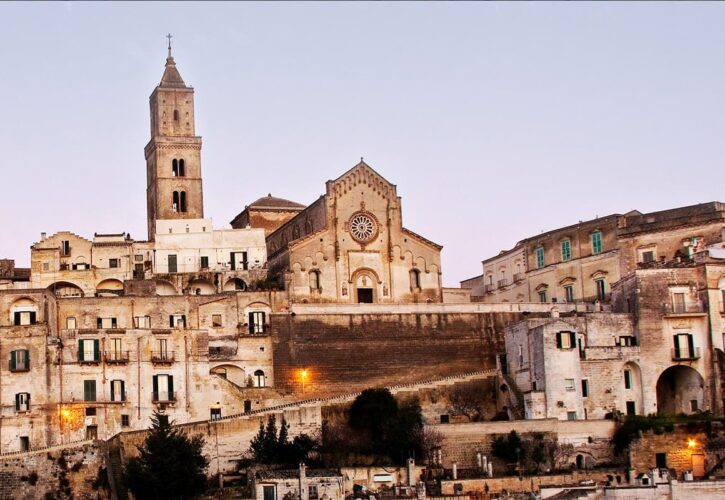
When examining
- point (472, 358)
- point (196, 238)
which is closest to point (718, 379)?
point (472, 358)

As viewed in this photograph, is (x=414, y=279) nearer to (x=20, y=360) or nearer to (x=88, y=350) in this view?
(x=88, y=350)

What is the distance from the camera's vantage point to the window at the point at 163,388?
230 feet

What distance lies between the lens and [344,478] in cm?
6266

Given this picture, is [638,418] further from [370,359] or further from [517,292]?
[517,292]

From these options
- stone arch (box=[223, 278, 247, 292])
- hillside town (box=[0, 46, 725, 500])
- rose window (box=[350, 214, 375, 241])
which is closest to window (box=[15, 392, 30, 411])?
hillside town (box=[0, 46, 725, 500])

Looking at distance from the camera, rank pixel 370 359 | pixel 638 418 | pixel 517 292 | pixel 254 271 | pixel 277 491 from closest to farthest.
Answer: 1. pixel 277 491
2. pixel 638 418
3. pixel 370 359
4. pixel 254 271
5. pixel 517 292

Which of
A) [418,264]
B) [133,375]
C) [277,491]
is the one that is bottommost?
[277,491]

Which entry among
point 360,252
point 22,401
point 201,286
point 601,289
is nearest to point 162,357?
point 22,401

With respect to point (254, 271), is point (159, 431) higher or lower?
Answer: lower

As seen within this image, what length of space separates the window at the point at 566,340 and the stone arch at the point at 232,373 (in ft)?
50.0

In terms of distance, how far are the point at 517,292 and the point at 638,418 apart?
20.4 m

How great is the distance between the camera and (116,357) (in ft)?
231

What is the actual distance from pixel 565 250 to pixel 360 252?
1190cm

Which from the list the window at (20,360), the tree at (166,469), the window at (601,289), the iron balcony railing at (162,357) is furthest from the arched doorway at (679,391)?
the window at (20,360)
